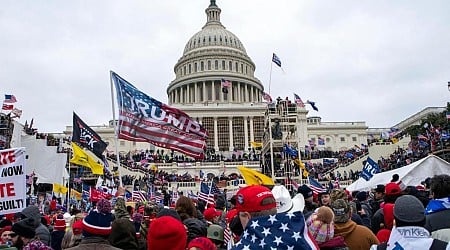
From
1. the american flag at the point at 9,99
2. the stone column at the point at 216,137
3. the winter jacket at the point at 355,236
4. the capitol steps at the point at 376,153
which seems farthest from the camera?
the stone column at the point at 216,137

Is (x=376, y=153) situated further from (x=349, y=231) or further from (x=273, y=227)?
(x=273, y=227)

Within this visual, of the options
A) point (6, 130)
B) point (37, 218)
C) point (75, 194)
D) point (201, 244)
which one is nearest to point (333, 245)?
point (201, 244)

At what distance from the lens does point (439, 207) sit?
452 centimetres

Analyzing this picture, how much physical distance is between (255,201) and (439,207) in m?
2.34

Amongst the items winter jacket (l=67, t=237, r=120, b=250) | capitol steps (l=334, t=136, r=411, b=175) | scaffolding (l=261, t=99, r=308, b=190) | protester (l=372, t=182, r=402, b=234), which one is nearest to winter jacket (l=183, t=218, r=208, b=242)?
winter jacket (l=67, t=237, r=120, b=250)

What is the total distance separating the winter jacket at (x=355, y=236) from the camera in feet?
15.6

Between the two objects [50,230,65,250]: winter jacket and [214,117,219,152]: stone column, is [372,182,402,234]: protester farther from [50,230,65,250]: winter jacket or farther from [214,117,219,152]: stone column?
[214,117,219,152]: stone column

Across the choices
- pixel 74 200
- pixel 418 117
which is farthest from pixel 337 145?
pixel 74 200

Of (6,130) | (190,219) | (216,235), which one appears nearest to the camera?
(216,235)

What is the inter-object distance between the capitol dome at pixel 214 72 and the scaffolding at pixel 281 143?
46984 mm

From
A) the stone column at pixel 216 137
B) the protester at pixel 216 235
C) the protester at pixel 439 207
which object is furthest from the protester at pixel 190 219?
the stone column at pixel 216 137

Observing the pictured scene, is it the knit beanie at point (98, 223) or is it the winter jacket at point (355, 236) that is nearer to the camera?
the knit beanie at point (98, 223)

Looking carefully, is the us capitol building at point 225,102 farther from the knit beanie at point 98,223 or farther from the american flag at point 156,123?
the knit beanie at point 98,223

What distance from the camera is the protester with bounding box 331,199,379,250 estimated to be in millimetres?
4773
